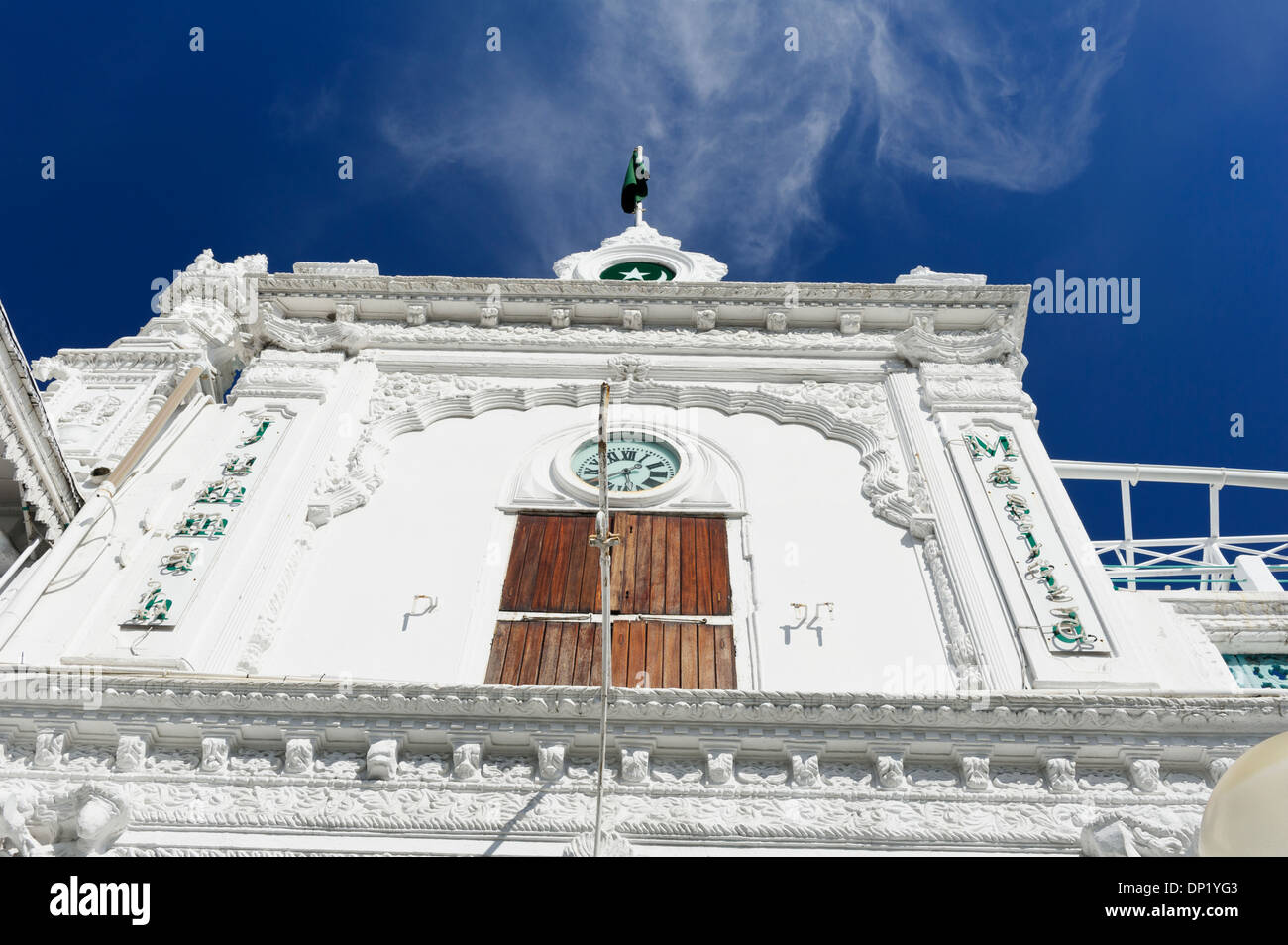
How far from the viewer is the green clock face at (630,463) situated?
12773 millimetres

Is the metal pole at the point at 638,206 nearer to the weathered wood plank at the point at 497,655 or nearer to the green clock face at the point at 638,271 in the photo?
the green clock face at the point at 638,271

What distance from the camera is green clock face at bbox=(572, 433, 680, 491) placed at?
41.9 feet

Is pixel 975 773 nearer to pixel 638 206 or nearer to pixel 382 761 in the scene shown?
pixel 382 761

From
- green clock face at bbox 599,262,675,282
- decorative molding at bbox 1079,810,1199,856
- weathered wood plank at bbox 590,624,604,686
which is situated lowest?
decorative molding at bbox 1079,810,1199,856

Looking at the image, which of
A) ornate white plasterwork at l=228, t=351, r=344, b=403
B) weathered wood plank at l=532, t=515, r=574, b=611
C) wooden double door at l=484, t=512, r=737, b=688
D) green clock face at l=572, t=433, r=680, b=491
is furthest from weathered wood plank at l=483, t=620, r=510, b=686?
ornate white plasterwork at l=228, t=351, r=344, b=403

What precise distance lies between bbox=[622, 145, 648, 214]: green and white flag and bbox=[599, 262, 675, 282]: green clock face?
349cm

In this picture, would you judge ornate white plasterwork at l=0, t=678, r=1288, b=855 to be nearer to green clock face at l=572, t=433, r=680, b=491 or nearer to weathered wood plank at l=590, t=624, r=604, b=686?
weathered wood plank at l=590, t=624, r=604, b=686

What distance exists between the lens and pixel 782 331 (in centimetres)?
1584

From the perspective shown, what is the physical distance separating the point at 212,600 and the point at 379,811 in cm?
328

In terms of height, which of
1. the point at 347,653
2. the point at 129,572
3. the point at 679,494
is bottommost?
the point at 347,653

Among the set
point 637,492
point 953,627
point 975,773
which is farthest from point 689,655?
point 975,773

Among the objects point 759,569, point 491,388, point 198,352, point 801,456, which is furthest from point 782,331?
point 198,352

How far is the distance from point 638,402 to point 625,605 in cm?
414
